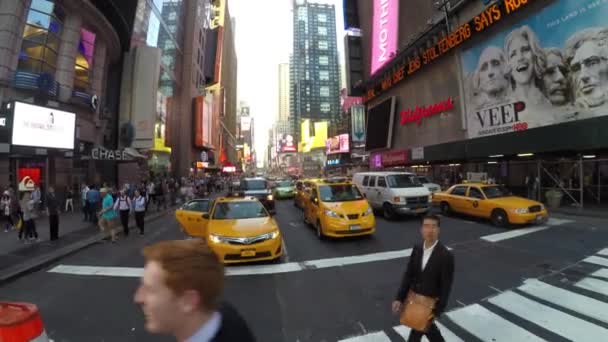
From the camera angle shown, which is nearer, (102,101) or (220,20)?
(102,101)

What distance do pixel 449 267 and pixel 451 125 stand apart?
2541 cm

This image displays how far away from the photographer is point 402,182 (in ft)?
46.5

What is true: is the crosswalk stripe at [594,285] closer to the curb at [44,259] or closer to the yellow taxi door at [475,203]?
the yellow taxi door at [475,203]

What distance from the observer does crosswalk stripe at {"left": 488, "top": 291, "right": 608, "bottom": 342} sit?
3.91 metres

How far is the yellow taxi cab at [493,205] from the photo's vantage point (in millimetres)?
10781

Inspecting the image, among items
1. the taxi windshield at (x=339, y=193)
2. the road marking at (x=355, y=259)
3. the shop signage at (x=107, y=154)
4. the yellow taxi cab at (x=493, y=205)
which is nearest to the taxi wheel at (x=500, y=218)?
the yellow taxi cab at (x=493, y=205)

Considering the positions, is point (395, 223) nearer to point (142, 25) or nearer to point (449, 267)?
point (449, 267)

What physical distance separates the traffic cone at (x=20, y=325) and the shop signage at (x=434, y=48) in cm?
2362

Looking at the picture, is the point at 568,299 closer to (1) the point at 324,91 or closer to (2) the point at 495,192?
(2) the point at 495,192

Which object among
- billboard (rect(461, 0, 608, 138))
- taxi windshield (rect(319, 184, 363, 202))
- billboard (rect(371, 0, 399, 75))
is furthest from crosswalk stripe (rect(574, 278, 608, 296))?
billboard (rect(371, 0, 399, 75))

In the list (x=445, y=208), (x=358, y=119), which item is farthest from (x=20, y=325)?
(x=358, y=119)

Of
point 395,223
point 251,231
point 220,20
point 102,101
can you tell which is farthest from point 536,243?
point 220,20

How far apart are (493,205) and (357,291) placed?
27.7ft

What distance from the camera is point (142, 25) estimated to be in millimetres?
29906
